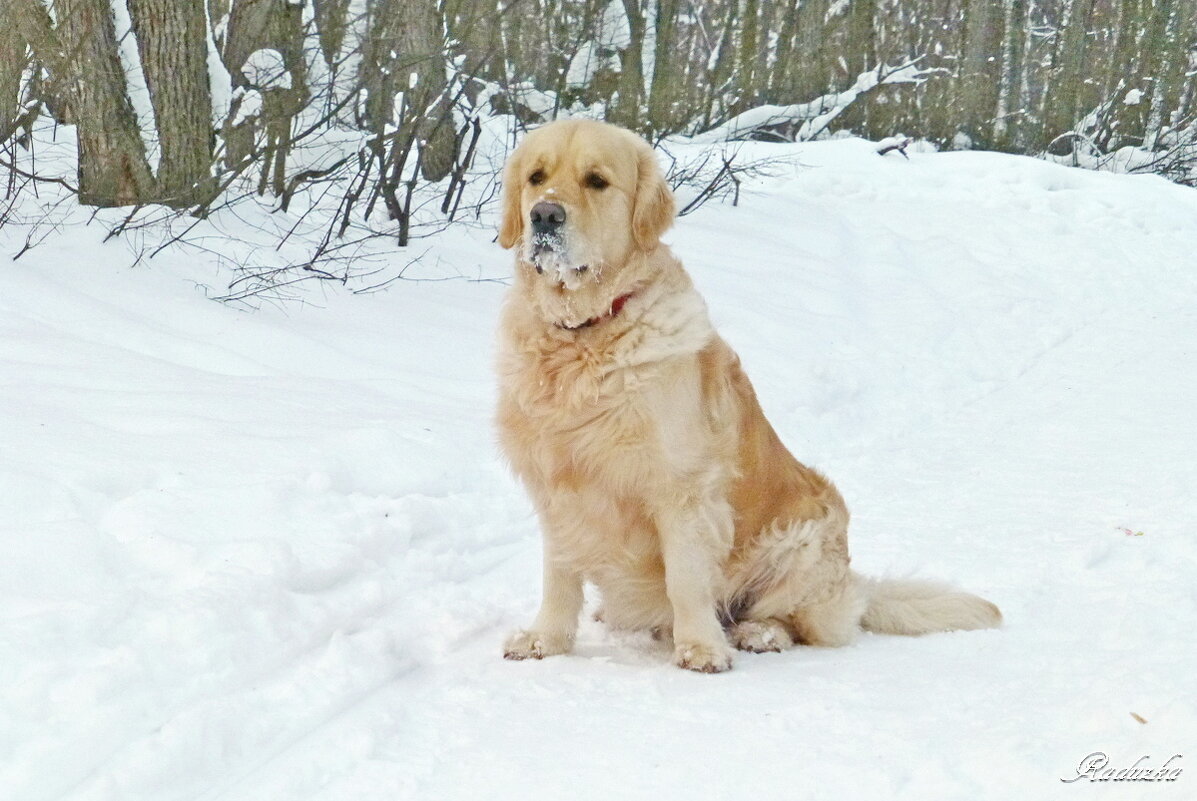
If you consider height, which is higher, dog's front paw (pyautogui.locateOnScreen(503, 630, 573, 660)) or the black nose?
the black nose

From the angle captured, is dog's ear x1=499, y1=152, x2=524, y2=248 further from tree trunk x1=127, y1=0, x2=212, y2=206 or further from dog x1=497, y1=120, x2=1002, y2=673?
tree trunk x1=127, y1=0, x2=212, y2=206

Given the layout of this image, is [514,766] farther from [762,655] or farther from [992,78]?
[992,78]

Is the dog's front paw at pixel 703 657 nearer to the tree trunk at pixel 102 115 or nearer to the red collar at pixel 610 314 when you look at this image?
the red collar at pixel 610 314

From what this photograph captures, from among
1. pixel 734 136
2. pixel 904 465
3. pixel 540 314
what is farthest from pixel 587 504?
pixel 734 136

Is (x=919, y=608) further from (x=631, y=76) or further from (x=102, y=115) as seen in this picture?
(x=631, y=76)

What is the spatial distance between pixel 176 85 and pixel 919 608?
18.0 ft

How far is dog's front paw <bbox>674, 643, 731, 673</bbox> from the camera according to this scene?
337 cm

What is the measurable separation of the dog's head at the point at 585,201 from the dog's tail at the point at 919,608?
4.50 feet

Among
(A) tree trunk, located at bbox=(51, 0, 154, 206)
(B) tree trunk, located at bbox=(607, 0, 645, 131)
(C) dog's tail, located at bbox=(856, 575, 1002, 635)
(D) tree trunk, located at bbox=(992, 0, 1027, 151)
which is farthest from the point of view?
(D) tree trunk, located at bbox=(992, 0, 1027, 151)

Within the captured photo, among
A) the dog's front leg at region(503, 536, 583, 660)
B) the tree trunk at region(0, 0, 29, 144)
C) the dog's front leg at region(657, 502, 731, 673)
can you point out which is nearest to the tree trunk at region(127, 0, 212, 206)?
the tree trunk at region(0, 0, 29, 144)

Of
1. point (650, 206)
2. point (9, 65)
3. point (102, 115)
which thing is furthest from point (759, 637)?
point (102, 115)

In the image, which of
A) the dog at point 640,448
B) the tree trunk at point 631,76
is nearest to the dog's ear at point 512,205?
the dog at point 640,448

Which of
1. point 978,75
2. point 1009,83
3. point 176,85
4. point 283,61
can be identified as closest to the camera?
point 176,85

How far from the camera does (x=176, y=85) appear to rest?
6.92m
